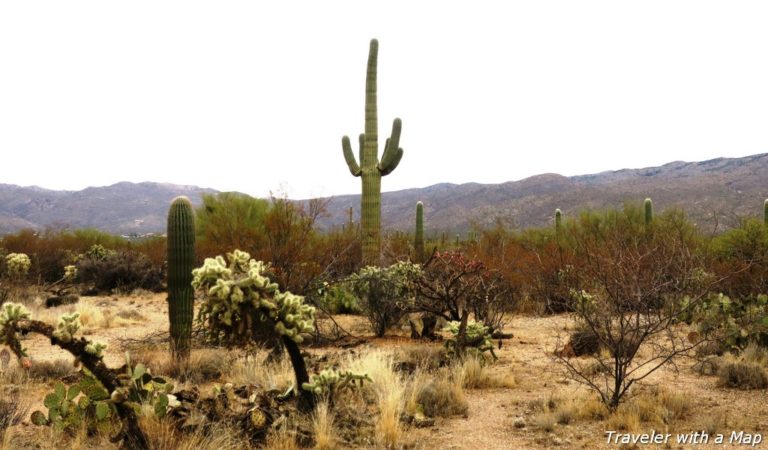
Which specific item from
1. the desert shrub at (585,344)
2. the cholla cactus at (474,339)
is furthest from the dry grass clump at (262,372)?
the desert shrub at (585,344)

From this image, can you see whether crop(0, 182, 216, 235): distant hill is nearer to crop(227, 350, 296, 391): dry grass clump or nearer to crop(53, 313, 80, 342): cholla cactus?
crop(227, 350, 296, 391): dry grass clump

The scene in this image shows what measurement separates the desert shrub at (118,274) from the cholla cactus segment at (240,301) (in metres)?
16.2

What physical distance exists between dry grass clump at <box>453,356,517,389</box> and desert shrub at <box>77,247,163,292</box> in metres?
14.7

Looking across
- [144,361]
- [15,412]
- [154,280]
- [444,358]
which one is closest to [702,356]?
[444,358]

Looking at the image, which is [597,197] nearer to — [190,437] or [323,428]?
[323,428]

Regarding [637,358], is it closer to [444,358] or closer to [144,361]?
[444,358]

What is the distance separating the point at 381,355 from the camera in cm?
829

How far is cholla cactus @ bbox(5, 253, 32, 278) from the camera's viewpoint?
16797 mm

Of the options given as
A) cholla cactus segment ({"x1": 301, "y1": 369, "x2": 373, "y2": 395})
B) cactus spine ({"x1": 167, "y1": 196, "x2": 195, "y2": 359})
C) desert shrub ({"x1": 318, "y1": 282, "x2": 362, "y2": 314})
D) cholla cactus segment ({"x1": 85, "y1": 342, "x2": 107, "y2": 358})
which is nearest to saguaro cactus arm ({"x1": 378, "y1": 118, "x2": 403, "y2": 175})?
desert shrub ({"x1": 318, "y1": 282, "x2": 362, "y2": 314})

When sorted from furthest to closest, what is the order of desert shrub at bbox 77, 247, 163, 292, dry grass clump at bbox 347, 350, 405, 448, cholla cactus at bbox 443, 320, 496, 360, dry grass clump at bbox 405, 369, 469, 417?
desert shrub at bbox 77, 247, 163, 292 → cholla cactus at bbox 443, 320, 496, 360 → dry grass clump at bbox 405, 369, 469, 417 → dry grass clump at bbox 347, 350, 405, 448

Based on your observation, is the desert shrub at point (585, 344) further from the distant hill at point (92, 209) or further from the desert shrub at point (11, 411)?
the distant hill at point (92, 209)

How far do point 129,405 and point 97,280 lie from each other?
16.0 metres

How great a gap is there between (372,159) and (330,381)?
11889 mm

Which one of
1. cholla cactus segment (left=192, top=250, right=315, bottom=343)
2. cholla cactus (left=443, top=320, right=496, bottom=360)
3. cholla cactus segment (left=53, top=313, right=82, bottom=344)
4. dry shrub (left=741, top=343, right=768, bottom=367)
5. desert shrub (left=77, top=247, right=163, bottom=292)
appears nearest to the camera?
cholla cactus segment (left=192, top=250, right=315, bottom=343)
